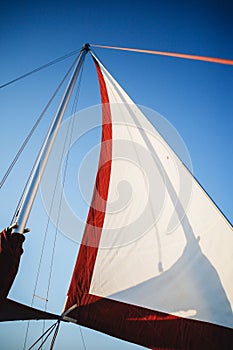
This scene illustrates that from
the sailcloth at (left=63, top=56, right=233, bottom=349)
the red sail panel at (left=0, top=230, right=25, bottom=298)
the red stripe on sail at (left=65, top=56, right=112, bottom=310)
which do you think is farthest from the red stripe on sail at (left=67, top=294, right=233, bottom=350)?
the red sail panel at (left=0, top=230, right=25, bottom=298)

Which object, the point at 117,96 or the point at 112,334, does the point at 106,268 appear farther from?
the point at 117,96

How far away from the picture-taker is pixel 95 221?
3.98 m

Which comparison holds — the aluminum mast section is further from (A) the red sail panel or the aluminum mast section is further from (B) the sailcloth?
(B) the sailcloth

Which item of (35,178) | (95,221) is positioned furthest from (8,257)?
(95,221)

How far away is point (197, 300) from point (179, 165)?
1895mm

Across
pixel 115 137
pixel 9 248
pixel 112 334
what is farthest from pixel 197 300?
pixel 115 137

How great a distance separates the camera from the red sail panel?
5.82 feet

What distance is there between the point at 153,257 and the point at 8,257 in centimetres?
217

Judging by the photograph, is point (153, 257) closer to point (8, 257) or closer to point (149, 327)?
point (149, 327)

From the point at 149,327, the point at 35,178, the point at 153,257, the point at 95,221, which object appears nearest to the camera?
the point at 35,178

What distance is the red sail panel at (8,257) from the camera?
5.82 ft

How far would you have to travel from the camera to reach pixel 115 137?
4797mm

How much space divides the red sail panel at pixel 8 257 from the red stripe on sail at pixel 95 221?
1710 millimetres

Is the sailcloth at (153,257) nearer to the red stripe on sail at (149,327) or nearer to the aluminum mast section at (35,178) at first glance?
the red stripe on sail at (149,327)
